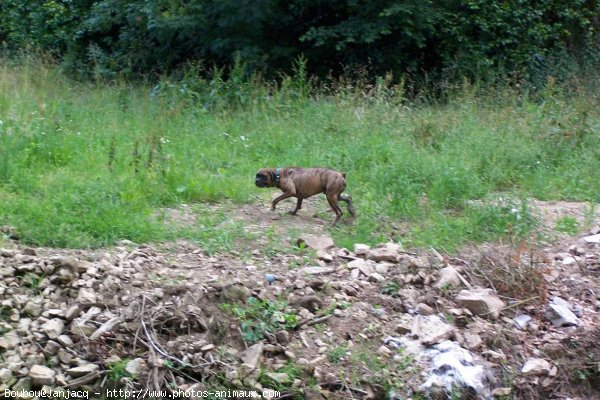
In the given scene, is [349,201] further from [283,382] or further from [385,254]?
[283,382]

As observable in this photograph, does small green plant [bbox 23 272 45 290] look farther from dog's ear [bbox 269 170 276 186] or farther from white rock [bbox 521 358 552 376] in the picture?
white rock [bbox 521 358 552 376]

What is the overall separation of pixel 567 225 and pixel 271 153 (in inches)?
160

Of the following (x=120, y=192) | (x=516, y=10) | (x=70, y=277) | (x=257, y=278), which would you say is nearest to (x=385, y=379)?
(x=257, y=278)

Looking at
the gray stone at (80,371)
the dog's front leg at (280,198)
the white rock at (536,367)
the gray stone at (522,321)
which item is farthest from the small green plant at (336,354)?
the dog's front leg at (280,198)

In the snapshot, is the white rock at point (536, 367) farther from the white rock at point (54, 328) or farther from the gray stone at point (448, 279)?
the white rock at point (54, 328)

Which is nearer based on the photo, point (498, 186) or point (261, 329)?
point (261, 329)

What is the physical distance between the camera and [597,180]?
11172 mm

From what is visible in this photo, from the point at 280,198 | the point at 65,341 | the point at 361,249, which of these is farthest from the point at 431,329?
the point at 65,341

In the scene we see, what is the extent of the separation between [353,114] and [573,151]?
320 cm

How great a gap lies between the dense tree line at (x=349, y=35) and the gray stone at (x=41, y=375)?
34.5ft

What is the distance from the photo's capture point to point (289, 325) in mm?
7262

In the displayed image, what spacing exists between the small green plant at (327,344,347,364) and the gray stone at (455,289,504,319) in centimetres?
132

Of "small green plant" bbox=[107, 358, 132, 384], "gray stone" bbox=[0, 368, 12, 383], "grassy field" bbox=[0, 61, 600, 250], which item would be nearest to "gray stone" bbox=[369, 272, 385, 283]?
"grassy field" bbox=[0, 61, 600, 250]

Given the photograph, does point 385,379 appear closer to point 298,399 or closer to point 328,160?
point 298,399
